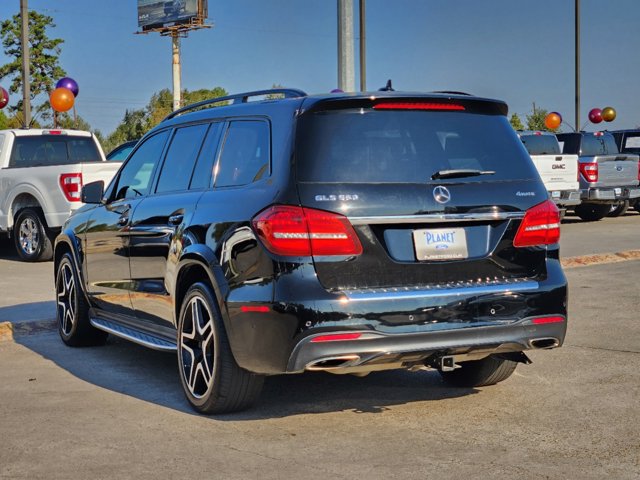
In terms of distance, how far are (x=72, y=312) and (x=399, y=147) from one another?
3.89m

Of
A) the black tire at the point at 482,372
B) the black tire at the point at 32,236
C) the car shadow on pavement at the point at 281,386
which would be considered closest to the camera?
the car shadow on pavement at the point at 281,386

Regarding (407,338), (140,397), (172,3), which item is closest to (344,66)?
(140,397)

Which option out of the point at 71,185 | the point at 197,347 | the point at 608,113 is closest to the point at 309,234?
the point at 197,347

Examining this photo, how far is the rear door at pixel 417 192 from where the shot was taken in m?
5.43

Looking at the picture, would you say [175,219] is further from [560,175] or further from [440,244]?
[560,175]

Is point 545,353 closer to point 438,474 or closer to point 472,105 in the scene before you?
point 472,105

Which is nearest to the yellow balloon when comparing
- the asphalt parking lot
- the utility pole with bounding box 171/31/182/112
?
the asphalt parking lot

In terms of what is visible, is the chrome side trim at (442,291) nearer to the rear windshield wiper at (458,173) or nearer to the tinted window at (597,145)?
the rear windshield wiper at (458,173)

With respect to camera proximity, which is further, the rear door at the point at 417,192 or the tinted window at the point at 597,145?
the tinted window at the point at 597,145

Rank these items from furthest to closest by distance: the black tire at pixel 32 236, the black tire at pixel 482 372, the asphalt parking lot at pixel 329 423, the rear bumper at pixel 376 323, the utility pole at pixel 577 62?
the utility pole at pixel 577 62
the black tire at pixel 32 236
the black tire at pixel 482 372
the rear bumper at pixel 376 323
the asphalt parking lot at pixel 329 423

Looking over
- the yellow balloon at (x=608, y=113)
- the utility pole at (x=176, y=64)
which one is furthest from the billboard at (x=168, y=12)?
the yellow balloon at (x=608, y=113)

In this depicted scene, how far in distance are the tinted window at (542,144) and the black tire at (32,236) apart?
11.7 metres

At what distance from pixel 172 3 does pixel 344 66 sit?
67614mm

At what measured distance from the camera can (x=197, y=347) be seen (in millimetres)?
→ 6211
